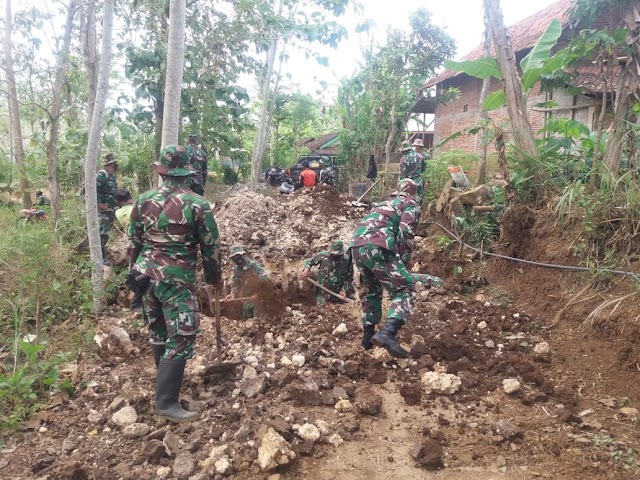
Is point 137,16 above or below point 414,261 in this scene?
above

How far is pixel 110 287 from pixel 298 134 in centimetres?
2115

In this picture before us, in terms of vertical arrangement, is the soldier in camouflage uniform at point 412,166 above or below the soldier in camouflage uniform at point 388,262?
above

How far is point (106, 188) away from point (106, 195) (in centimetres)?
10

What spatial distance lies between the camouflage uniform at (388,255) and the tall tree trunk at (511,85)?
232 cm

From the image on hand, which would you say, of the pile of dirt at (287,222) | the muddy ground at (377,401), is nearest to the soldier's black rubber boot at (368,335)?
the muddy ground at (377,401)

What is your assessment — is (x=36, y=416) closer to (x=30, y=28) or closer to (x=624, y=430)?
(x=624, y=430)

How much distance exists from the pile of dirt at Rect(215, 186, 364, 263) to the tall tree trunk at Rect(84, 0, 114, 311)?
8.69ft

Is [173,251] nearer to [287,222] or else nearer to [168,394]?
[168,394]

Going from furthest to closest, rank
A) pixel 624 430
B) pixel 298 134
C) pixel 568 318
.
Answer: pixel 298 134, pixel 568 318, pixel 624 430

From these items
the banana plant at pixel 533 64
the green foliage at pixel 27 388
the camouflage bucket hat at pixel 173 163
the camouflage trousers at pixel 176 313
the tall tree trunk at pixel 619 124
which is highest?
the banana plant at pixel 533 64

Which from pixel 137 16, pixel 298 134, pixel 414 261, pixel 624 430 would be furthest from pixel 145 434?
pixel 298 134

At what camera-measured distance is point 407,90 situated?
1238 centimetres

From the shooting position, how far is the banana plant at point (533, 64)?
5285 millimetres

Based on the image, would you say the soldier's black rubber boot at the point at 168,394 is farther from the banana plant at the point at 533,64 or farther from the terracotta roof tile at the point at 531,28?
the terracotta roof tile at the point at 531,28
